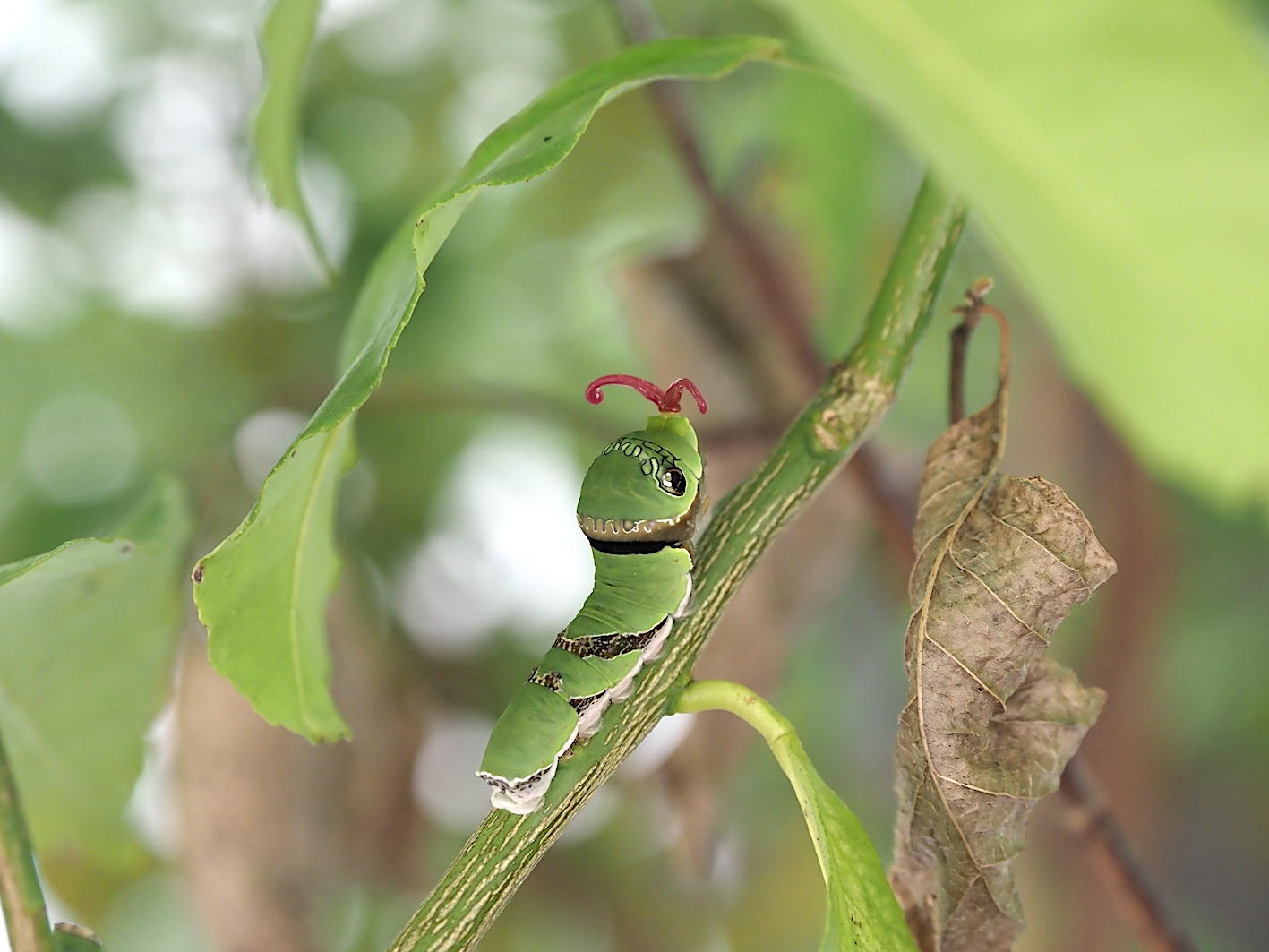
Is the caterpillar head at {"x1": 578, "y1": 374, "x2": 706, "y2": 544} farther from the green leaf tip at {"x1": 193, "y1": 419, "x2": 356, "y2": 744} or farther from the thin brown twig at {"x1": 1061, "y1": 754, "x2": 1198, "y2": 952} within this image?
the thin brown twig at {"x1": 1061, "y1": 754, "x2": 1198, "y2": 952}

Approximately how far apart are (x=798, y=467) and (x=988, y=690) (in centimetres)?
13

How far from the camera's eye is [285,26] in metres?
0.58

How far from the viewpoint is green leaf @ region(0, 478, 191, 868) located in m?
0.61

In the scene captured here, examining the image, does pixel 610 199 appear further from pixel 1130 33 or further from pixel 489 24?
pixel 1130 33

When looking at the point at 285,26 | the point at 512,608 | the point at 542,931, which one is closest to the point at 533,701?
the point at 285,26

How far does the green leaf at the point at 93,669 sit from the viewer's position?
61cm

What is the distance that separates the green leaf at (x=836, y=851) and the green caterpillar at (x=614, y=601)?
0.16 feet

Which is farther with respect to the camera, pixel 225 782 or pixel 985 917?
pixel 225 782

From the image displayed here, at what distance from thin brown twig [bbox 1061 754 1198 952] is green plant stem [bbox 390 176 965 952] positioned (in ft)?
1.18

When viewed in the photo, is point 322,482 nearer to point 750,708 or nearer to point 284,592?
point 284,592

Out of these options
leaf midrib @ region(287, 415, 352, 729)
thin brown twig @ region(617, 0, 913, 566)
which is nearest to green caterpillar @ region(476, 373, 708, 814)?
leaf midrib @ region(287, 415, 352, 729)

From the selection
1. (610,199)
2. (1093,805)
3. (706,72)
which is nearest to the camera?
(706,72)

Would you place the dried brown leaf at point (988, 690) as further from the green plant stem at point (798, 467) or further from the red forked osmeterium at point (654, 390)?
the red forked osmeterium at point (654, 390)

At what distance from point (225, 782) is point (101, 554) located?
644 millimetres
